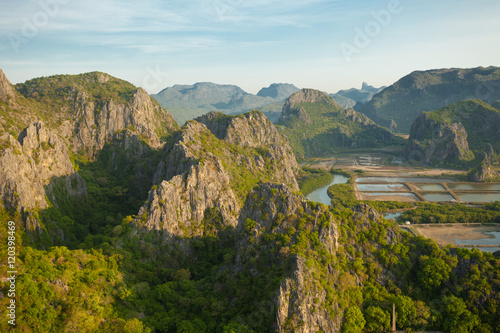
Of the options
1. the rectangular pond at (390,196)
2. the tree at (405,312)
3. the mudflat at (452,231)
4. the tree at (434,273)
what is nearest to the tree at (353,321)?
the tree at (405,312)

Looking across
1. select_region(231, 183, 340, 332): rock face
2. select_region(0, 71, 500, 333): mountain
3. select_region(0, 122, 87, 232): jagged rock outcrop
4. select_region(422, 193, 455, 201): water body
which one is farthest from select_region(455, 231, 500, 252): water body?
select_region(0, 122, 87, 232): jagged rock outcrop

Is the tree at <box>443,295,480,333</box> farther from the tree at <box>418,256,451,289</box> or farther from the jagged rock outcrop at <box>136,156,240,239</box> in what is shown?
the jagged rock outcrop at <box>136,156,240,239</box>

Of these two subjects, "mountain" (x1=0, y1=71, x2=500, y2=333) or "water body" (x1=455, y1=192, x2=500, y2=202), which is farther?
"water body" (x1=455, y1=192, x2=500, y2=202)

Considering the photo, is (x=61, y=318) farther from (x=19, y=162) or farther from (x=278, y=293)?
(x=19, y=162)

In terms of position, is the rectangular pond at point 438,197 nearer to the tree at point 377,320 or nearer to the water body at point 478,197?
the water body at point 478,197

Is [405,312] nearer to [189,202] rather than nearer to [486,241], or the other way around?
[189,202]

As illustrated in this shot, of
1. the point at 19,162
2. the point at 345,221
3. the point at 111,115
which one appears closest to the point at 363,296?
the point at 345,221
